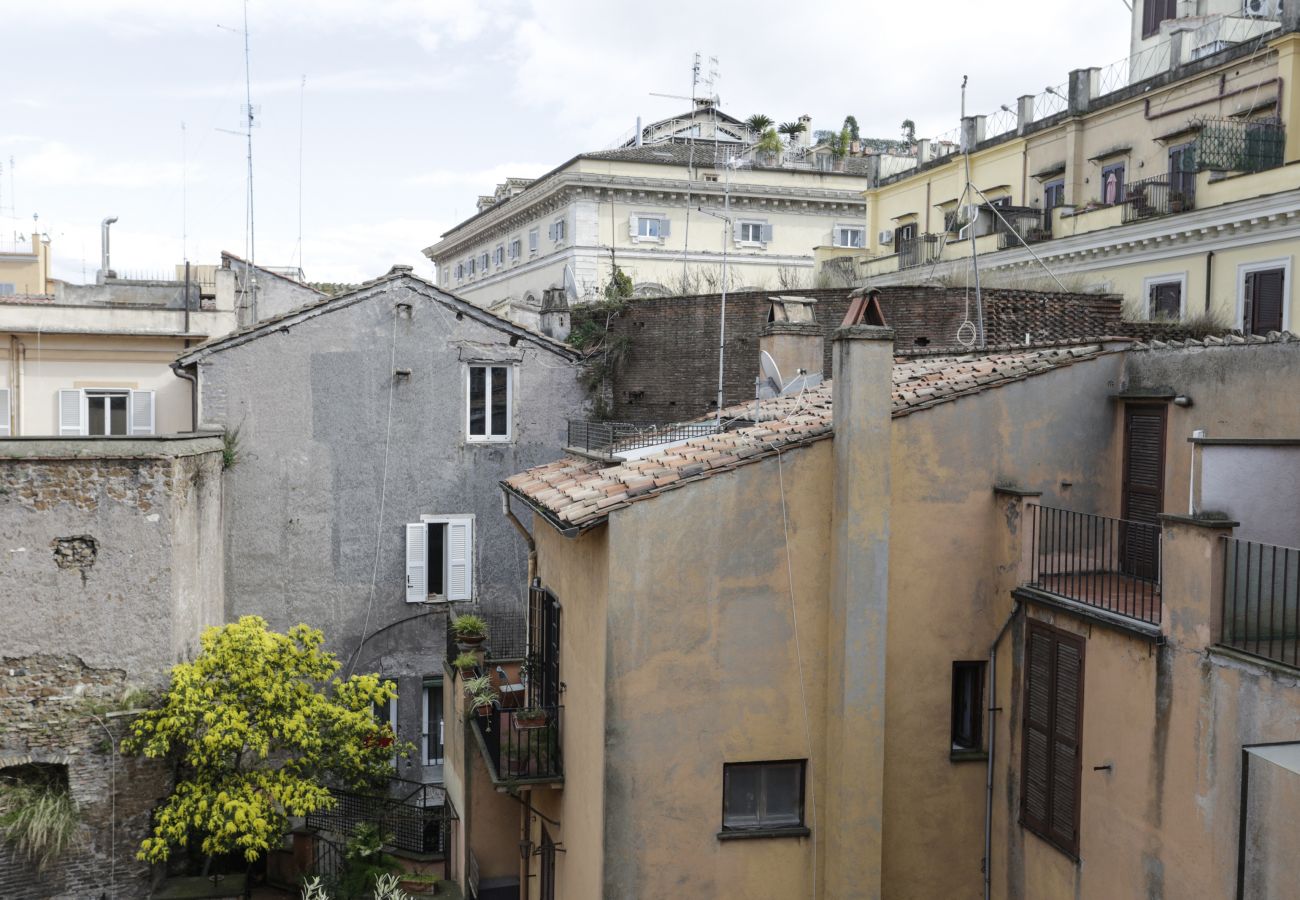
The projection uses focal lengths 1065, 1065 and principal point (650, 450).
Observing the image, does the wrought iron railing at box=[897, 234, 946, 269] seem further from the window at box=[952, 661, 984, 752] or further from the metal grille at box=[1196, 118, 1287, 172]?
the window at box=[952, 661, 984, 752]

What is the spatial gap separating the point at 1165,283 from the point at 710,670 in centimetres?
1798

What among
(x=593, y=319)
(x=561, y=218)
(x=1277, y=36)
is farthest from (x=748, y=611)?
(x=561, y=218)

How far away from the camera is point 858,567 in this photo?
32.3ft

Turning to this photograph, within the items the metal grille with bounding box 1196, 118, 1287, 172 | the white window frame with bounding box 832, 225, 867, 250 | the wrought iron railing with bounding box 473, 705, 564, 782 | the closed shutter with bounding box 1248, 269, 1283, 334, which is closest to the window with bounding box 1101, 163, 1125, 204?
the metal grille with bounding box 1196, 118, 1287, 172

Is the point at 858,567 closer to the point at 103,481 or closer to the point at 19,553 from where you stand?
the point at 103,481

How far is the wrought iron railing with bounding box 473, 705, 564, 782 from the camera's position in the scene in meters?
11.4

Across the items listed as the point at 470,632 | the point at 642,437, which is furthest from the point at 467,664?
the point at 642,437

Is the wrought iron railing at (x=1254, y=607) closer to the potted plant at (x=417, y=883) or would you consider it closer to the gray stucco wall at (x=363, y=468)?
the potted plant at (x=417, y=883)

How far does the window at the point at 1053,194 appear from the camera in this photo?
2837 cm

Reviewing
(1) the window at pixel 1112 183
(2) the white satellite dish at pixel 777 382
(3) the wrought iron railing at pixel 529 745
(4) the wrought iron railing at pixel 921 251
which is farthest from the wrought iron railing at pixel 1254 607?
(4) the wrought iron railing at pixel 921 251

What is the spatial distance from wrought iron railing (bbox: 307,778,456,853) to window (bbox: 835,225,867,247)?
88.4ft

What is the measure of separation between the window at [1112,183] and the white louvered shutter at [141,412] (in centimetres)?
2330

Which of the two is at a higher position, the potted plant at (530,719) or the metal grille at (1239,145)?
the metal grille at (1239,145)

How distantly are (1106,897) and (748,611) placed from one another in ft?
12.6
